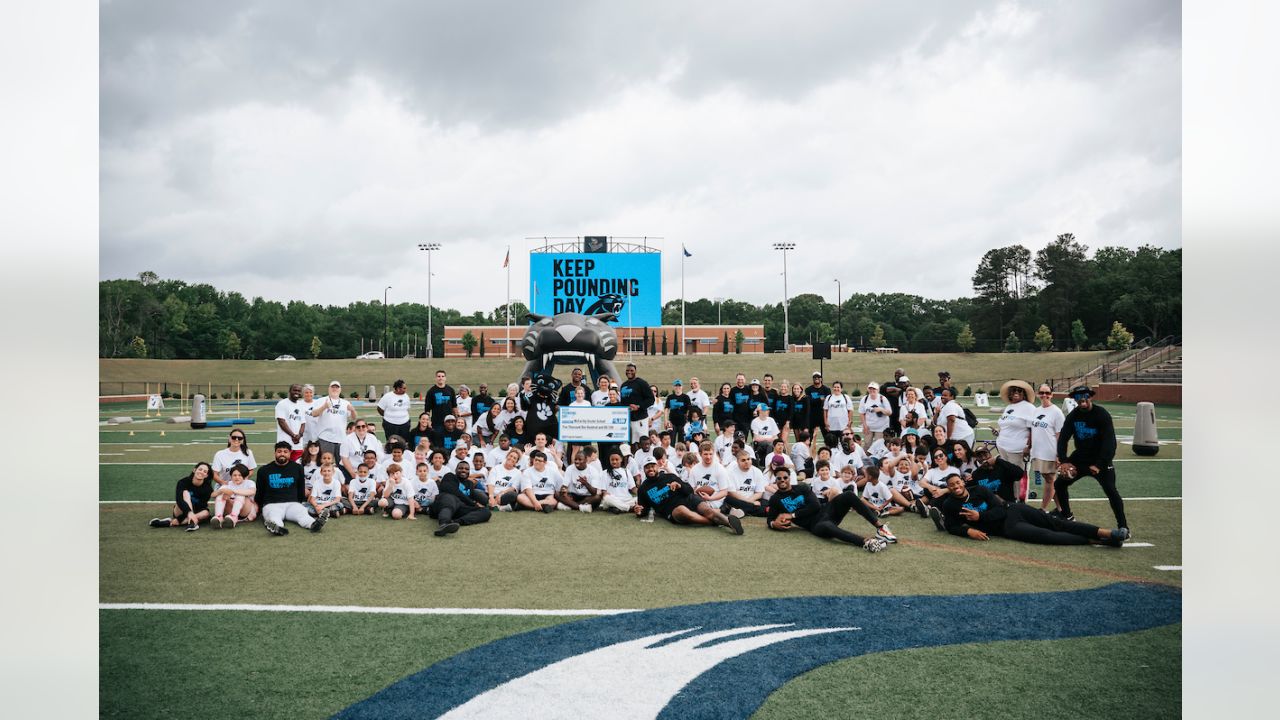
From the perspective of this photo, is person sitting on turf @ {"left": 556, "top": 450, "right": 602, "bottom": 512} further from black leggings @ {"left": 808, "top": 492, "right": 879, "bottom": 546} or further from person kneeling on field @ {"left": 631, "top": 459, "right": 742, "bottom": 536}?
black leggings @ {"left": 808, "top": 492, "right": 879, "bottom": 546}

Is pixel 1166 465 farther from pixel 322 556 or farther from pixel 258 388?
pixel 258 388

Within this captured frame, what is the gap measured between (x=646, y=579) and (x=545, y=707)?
Result: 2.33 meters

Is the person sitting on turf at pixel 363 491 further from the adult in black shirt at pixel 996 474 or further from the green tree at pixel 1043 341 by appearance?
the green tree at pixel 1043 341

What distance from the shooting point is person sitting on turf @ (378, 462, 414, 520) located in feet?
28.6

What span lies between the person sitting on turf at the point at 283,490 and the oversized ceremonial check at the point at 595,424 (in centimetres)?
355

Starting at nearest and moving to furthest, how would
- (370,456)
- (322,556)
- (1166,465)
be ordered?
1. (322,556)
2. (370,456)
3. (1166,465)

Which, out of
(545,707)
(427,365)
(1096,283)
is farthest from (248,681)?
(1096,283)

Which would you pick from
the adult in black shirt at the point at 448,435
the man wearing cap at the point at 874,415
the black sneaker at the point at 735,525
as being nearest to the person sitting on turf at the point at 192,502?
the adult in black shirt at the point at 448,435

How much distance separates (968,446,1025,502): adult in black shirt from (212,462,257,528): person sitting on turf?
25.2 feet

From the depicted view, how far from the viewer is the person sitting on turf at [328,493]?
28.6 feet

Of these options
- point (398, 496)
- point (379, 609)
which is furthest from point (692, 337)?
point (379, 609)

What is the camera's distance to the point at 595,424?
35.1ft

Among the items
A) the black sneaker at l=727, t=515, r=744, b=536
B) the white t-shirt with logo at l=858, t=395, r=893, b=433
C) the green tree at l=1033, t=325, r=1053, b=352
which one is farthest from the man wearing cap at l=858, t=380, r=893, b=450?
the green tree at l=1033, t=325, r=1053, b=352
